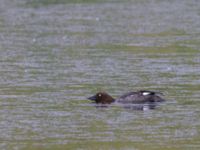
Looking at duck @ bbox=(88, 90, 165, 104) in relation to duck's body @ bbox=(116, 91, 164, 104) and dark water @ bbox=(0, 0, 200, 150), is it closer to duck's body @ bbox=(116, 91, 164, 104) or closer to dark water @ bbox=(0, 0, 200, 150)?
duck's body @ bbox=(116, 91, 164, 104)

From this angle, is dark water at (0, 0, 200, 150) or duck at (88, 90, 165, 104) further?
duck at (88, 90, 165, 104)

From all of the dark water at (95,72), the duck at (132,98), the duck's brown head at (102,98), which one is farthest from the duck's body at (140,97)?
the dark water at (95,72)

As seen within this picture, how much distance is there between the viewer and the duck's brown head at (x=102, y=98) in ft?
48.7

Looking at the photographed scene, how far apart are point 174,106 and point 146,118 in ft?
3.73

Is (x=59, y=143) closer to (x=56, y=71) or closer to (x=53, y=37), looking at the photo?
(x=56, y=71)

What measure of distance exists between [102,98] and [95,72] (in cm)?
290

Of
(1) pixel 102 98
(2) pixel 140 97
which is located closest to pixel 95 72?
(2) pixel 140 97

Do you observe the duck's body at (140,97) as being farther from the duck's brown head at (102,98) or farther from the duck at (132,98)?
the duck's brown head at (102,98)

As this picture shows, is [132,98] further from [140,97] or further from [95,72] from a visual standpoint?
[95,72]

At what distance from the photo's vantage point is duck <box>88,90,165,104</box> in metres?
14.8

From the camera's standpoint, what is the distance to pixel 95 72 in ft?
58.0

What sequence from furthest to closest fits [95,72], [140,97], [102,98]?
[95,72] < [140,97] < [102,98]

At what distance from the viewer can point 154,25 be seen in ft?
85.6

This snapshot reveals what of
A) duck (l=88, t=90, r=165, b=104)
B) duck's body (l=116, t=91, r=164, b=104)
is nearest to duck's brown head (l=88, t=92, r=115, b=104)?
duck (l=88, t=90, r=165, b=104)
